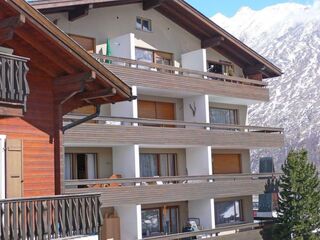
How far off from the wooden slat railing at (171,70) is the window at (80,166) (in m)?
3.56

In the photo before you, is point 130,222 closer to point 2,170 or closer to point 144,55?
point 144,55

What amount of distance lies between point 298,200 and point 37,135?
15.4 m

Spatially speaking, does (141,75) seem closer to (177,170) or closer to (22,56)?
(177,170)

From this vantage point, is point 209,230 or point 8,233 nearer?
point 8,233

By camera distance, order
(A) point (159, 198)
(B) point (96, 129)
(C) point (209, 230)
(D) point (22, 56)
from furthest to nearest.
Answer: (C) point (209, 230) < (A) point (159, 198) < (B) point (96, 129) < (D) point (22, 56)

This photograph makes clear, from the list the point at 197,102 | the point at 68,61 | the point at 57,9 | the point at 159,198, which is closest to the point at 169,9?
the point at 197,102

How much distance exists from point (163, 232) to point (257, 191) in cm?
520

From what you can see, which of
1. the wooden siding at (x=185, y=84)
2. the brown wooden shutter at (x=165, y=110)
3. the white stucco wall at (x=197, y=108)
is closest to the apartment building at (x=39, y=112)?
the wooden siding at (x=185, y=84)

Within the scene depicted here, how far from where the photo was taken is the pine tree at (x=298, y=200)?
25906mm

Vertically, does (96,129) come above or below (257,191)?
above

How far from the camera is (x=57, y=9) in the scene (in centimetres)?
2178

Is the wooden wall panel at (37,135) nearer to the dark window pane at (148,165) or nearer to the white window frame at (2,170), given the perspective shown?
the white window frame at (2,170)

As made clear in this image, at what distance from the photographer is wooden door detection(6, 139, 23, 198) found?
1308 centimetres

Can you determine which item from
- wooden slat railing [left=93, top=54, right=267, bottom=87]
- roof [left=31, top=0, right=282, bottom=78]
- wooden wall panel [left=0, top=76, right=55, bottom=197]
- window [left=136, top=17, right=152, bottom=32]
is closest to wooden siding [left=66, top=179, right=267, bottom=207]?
wooden slat railing [left=93, top=54, right=267, bottom=87]
